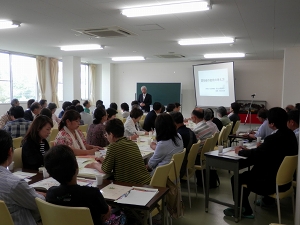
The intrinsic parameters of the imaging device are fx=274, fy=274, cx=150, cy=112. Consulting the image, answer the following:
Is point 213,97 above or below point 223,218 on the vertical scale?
above

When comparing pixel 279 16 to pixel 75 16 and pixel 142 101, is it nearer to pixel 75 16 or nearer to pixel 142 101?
pixel 75 16

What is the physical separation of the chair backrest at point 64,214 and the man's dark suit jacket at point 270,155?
2.35 metres

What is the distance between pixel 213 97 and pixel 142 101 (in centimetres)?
326

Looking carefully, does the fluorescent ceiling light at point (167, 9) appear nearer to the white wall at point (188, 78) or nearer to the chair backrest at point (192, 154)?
the chair backrest at point (192, 154)

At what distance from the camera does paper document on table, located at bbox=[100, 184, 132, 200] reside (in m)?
2.14

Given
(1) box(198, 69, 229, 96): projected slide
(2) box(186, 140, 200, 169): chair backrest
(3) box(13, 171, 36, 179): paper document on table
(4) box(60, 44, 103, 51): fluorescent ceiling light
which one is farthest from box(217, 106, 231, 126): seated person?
(3) box(13, 171, 36, 179): paper document on table

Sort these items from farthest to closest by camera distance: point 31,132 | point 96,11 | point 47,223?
1. point 96,11
2. point 31,132
3. point 47,223

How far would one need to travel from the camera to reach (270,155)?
10.8 ft

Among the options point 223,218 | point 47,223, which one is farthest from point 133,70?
point 47,223

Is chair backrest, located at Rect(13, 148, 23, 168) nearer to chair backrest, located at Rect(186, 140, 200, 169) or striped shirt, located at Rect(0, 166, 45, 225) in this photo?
striped shirt, located at Rect(0, 166, 45, 225)

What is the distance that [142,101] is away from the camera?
996 centimetres

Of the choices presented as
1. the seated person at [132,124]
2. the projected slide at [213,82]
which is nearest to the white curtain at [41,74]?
the projected slide at [213,82]

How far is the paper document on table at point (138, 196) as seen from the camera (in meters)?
2.03

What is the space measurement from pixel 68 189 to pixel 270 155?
98.4 inches
